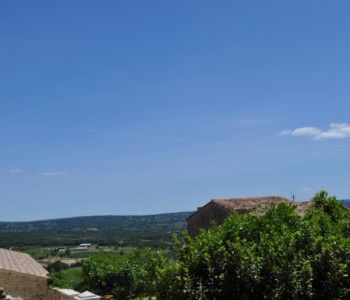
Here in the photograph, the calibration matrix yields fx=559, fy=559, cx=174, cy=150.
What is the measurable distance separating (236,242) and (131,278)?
1120 inches

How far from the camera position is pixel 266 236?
13.8 meters

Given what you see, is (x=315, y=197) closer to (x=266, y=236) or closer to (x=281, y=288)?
(x=266, y=236)

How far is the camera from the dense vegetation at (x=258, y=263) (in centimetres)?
1254

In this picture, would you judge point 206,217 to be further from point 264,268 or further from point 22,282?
point 264,268

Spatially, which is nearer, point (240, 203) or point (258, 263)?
point (258, 263)

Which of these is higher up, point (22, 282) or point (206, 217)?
point (206, 217)

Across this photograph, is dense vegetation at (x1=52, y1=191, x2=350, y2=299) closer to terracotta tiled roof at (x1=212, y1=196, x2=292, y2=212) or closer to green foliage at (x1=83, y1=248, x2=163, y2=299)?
terracotta tiled roof at (x1=212, y1=196, x2=292, y2=212)

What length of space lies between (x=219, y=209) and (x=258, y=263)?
22.7m

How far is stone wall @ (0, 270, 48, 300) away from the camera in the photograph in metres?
23.9

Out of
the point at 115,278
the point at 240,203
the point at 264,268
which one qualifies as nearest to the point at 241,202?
the point at 240,203

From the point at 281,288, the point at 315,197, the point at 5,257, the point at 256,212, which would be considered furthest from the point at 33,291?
the point at 281,288

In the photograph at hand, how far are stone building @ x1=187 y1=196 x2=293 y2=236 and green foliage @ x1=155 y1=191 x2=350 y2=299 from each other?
66.5 ft

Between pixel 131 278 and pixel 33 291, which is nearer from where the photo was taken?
pixel 33 291

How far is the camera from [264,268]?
1277 centimetres
